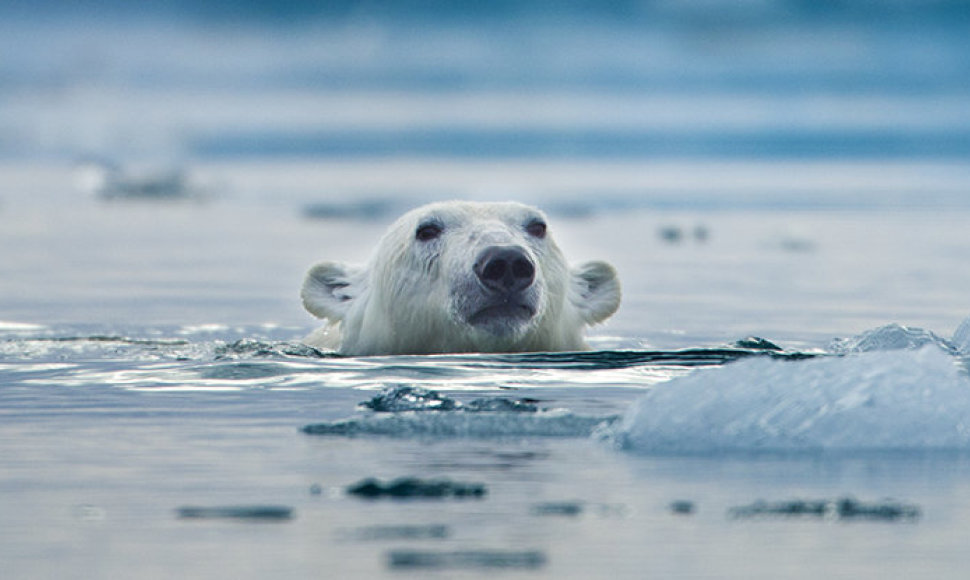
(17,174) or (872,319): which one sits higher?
(17,174)

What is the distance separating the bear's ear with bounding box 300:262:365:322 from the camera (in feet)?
38.6

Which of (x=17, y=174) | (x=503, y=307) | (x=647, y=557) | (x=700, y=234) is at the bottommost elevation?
(x=647, y=557)

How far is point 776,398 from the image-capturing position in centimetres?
779

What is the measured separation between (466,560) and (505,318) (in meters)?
4.62

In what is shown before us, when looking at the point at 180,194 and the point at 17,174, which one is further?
the point at 17,174

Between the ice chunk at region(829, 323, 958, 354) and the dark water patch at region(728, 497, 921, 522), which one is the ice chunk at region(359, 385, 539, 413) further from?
the ice chunk at region(829, 323, 958, 354)

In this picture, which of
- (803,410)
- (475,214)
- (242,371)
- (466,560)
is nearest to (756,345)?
(475,214)

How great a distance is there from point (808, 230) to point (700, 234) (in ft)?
10.1

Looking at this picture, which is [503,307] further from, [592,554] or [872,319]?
[872,319]

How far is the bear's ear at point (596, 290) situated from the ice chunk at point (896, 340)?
5.58 feet

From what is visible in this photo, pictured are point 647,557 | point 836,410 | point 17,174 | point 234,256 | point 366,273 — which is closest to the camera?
point 647,557

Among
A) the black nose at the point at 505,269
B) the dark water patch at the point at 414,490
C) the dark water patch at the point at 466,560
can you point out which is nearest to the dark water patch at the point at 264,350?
the black nose at the point at 505,269

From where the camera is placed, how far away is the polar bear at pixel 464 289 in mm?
10148

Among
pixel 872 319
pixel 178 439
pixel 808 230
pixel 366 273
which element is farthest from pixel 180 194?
pixel 178 439
